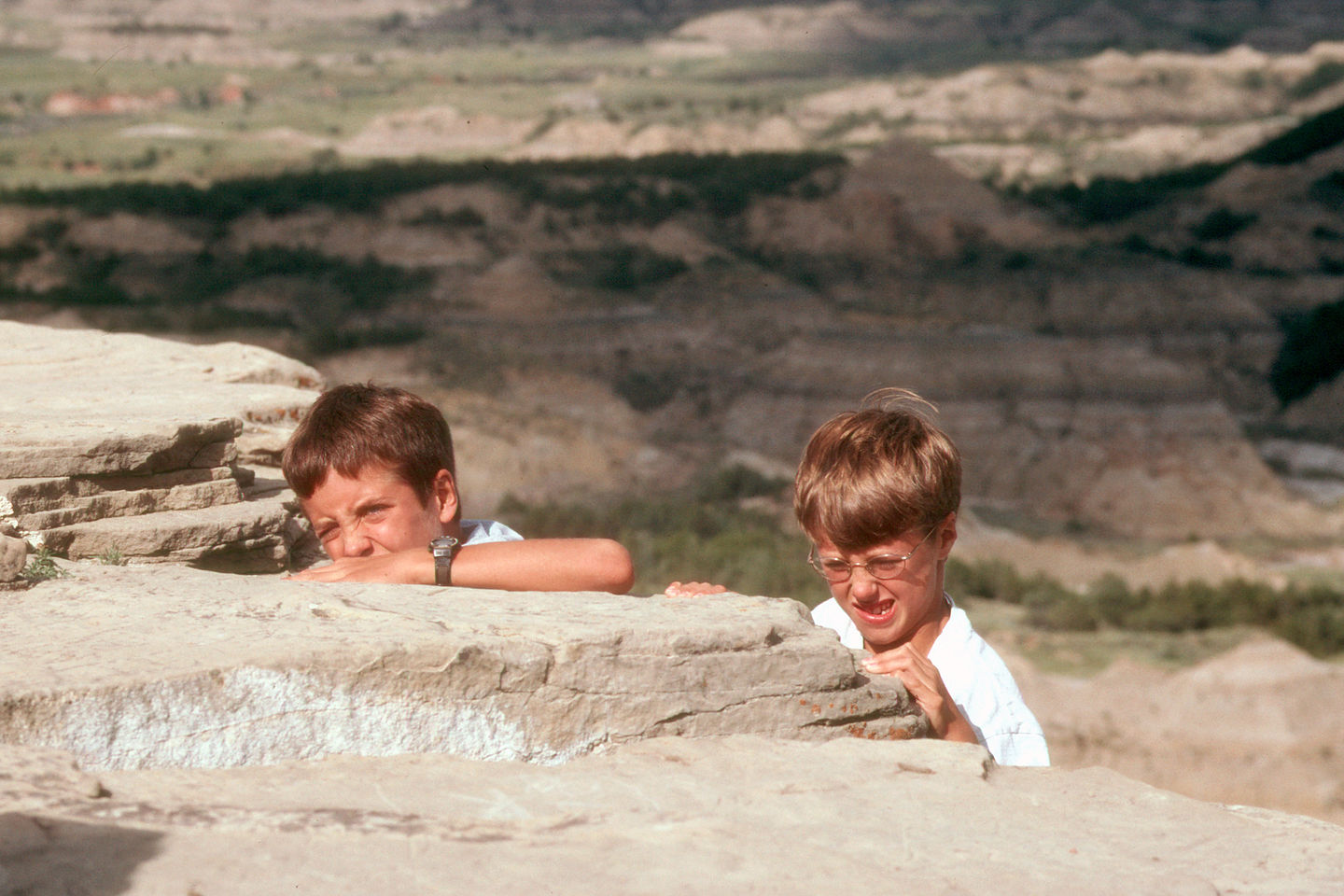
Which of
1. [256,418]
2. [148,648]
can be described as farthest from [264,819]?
[256,418]

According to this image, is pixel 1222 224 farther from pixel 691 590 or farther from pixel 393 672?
pixel 393 672

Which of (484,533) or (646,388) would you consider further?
(646,388)

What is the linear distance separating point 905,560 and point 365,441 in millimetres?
1066

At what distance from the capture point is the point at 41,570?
264cm

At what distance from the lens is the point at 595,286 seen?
73.3 ft

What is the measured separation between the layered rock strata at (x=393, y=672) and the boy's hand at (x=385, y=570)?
0.08 meters

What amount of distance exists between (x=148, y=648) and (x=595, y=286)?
66.4 ft

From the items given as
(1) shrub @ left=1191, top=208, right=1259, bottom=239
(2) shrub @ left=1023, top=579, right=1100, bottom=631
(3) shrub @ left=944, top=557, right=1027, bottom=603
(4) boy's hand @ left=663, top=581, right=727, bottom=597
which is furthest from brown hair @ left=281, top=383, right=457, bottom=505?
(1) shrub @ left=1191, top=208, right=1259, bottom=239

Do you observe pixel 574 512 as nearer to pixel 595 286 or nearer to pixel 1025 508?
pixel 1025 508

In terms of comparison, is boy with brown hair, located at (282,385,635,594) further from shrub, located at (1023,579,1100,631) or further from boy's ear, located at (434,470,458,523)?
shrub, located at (1023,579,1100,631)

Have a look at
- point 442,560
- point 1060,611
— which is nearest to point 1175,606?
point 1060,611

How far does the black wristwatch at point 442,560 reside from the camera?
2771 mm

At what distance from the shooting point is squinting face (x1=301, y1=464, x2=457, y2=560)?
2.89 metres

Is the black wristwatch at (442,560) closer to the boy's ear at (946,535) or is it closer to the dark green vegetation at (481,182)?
the boy's ear at (946,535)
